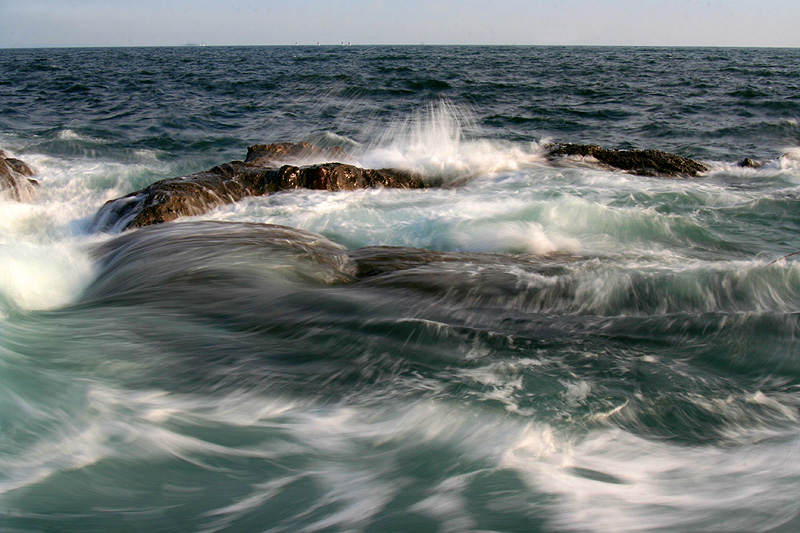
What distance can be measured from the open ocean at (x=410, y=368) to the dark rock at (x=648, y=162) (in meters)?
1.47

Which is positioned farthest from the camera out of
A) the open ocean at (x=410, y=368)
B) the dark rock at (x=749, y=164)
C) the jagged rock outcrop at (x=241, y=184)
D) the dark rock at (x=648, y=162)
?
the dark rock at (x=749, y=164)

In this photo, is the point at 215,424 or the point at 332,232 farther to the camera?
the point at 332,232

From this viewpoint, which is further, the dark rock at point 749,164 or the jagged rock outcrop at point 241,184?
the dark rock at point 749,164

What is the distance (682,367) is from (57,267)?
4386 mm

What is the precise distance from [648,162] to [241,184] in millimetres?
5976

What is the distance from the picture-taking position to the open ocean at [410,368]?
6.84ft

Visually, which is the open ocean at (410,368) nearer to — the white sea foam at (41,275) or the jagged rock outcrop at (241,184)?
the white sea foam at (41,275)

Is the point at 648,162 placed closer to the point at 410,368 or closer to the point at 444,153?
the point at 444,153

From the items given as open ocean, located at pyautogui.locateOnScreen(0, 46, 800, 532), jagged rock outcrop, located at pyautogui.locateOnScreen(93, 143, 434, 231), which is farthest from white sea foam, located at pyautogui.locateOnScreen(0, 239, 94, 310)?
jagged rock outcrop, located at pyautogui.locateOnScreen(93, 143, 434, 231)

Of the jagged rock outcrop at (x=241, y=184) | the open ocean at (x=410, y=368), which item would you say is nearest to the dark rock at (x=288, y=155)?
the jagged rock outcrop at (x=241, y=184)

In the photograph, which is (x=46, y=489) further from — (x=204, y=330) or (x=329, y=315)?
Answer: (x=329, y=315)

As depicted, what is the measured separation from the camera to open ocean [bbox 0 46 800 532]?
2084mm

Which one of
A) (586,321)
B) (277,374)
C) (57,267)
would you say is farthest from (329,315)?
(57,267)

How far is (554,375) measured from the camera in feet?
9.31
